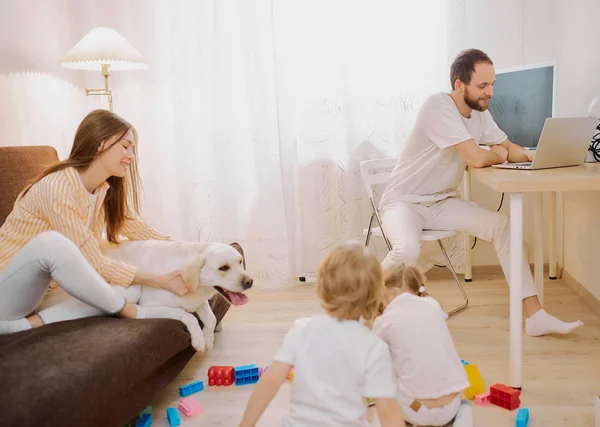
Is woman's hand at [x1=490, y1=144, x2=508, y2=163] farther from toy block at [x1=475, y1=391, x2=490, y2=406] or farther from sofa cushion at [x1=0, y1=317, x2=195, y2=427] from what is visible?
sofa cushion at [x1=0, y1=317, x2=195, y2=427]

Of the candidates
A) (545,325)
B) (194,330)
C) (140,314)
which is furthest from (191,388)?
(545,325)

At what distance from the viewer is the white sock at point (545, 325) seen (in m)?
2.67

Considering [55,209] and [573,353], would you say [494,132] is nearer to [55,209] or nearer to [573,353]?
[573,353]

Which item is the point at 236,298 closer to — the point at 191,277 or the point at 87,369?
the point at 191,277

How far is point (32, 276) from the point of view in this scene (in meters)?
1.97

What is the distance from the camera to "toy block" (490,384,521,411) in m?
2.11

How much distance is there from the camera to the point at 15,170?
2562 millimetres

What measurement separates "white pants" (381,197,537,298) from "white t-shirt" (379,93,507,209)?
0.19 feet

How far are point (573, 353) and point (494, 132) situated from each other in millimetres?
1061

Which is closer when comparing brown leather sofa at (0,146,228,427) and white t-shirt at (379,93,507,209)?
brown leather sofa at (0,146,228,427)

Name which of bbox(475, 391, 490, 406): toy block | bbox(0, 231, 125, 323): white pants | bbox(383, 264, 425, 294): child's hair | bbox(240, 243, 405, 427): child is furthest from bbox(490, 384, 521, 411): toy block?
bbox(0, 231, 125, 323): white pants

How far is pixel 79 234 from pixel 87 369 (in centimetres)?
77

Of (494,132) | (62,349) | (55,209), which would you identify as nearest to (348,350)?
(62,349)

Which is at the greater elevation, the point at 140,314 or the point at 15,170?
the point at 15,170
